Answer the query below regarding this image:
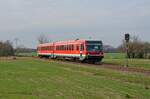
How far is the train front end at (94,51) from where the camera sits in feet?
151

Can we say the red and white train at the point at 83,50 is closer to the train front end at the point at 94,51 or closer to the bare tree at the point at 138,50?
the train front end at the point at 94,51

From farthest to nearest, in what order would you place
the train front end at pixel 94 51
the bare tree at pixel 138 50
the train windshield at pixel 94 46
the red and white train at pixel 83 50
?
the bare tree at pixel 138 50, the train windshield at pixel 94 46, the red and white train at pixel 83 50, the train front end at pixel 94 51

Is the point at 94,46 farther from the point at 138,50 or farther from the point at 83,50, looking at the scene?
the point at 138,50

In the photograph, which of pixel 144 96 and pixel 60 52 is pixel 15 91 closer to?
pixel 144 96

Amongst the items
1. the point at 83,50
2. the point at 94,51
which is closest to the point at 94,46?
the point at 94,51

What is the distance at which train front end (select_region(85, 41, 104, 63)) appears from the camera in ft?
151

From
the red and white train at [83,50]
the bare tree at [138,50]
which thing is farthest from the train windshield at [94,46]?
the bare tree at [138,50]

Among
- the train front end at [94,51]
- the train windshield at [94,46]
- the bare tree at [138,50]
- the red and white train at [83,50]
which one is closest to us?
the train front end at [94,51]

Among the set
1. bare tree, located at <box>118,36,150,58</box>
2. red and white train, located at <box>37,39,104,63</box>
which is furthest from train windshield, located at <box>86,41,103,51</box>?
bare tree, located at <box>118,36,150,58</box>

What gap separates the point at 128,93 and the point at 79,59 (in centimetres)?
3319

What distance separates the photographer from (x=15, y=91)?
16031 mm

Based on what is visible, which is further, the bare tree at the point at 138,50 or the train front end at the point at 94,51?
the bare tree at the point at 138,50

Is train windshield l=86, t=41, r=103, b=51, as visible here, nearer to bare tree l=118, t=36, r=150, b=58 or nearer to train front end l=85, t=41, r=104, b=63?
train front end l=85, t=41, r=104, b=63

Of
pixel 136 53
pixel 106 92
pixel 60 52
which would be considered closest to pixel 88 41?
pixel 60 52
